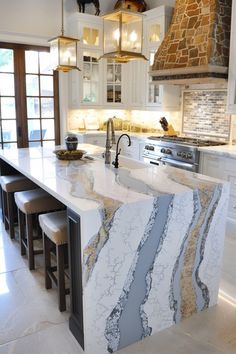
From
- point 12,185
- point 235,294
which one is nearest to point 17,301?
point 12,185

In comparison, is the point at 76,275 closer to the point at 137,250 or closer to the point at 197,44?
the point at 137,250

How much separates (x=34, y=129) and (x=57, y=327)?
4.20 metres

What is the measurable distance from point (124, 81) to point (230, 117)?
224cm

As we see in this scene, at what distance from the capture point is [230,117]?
4863 mm

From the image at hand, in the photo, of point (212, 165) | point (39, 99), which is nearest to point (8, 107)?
point (39, 99)

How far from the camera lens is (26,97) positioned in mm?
5805

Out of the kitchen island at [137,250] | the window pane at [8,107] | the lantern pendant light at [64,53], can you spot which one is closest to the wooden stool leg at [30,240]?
the kitchen island at [137,250]

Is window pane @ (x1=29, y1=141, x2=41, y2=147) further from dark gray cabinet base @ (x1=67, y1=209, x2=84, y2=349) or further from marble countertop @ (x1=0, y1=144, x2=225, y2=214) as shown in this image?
dark gray cabinet base @ (x1=67, y1=209, x2=84, y2=349)

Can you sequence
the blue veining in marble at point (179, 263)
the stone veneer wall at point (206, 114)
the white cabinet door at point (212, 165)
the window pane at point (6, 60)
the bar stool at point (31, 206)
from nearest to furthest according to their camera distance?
the blue veining in marble at point (179, 263), the bar stool at point (31, 206), the white cabinet door at point (212, 165), the stone veneer wall at point (206, 114), the window pane at point (6, 60)

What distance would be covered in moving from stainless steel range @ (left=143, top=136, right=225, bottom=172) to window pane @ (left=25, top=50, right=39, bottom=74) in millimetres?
2301

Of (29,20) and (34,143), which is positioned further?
(34,143)

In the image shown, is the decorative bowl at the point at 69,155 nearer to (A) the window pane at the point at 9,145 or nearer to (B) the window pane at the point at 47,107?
(A) the window pane at the point at 9,145

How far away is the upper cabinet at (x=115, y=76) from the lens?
219 inches

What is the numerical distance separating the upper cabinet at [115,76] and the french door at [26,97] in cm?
43
